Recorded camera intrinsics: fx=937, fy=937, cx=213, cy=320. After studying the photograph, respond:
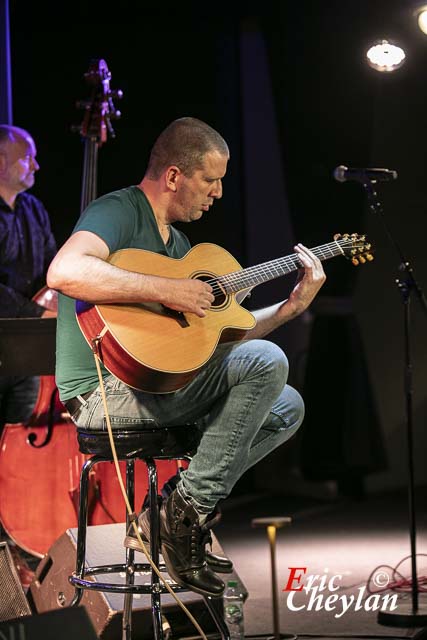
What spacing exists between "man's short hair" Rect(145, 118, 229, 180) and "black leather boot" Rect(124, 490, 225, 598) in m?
1.07

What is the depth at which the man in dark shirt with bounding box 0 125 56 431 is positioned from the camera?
462 cm

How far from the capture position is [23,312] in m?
4.54

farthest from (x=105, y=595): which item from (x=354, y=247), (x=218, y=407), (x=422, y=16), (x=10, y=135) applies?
(x=422, y=16)

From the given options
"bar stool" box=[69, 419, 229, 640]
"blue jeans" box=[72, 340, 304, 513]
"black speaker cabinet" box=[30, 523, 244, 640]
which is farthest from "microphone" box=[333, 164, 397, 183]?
"black speaker cabinet" box=[30, 523, 244, 640]

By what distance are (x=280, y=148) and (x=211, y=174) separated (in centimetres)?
385

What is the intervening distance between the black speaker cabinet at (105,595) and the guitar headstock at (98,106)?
1924mm

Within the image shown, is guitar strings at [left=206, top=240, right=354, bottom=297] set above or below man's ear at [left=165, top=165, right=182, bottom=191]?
below

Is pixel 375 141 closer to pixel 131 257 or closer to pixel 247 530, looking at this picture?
pixel 247 530

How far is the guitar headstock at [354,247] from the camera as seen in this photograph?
340 centimetres

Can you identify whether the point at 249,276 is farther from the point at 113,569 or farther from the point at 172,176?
the point at 113,569

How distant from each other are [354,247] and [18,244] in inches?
82.2

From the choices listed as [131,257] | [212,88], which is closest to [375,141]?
[212,88]

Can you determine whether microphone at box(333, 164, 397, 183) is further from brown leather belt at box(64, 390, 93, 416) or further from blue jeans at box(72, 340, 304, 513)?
brown leather belt at box(64, 390, 93, 416)

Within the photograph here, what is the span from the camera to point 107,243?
2.82 meters
